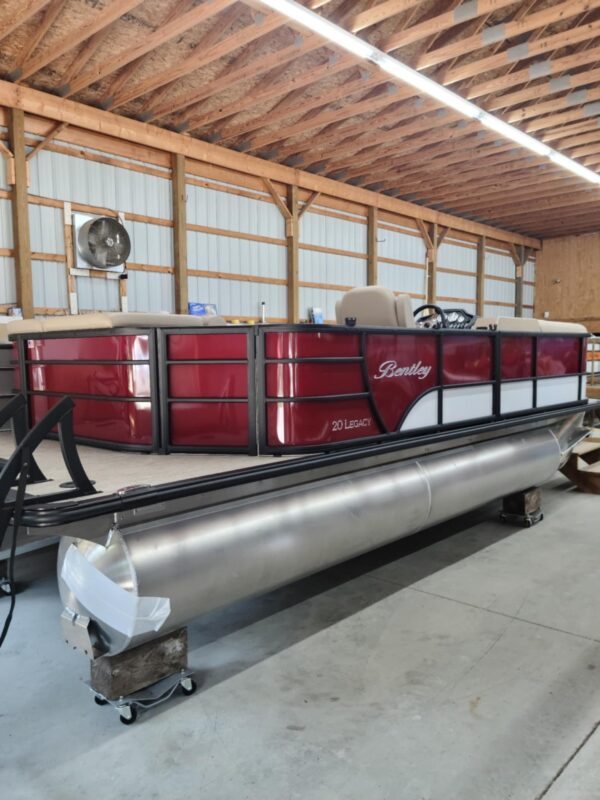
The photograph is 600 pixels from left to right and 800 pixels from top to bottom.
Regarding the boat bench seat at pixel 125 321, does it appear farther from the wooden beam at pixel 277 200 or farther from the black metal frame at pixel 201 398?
Answer: the wooden beam at pixel 277 200

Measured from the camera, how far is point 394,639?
2.91 metres

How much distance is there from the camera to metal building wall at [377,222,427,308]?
493 inches

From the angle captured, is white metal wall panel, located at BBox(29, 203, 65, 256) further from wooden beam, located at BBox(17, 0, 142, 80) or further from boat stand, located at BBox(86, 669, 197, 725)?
boat stand, located at BBox(86, 669, 197, 725)

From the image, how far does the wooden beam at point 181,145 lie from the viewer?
7.09 metres

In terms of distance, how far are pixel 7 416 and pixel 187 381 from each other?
2.69ft

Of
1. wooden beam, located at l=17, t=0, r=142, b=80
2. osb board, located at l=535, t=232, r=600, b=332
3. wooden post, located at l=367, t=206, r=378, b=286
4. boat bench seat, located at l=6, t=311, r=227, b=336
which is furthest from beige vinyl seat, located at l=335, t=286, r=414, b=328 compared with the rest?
osb board, located at l=535, t=232, r=600, b=332

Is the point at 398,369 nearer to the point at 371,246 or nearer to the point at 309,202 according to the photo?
the point at 309,202

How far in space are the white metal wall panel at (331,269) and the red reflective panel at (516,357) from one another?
6.61 m

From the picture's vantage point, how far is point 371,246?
39.5 feet

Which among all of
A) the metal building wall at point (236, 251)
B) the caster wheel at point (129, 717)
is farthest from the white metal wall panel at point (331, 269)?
the caster wheel at point (129, 717)

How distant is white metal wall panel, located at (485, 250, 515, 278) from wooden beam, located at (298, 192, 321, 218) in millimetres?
6542

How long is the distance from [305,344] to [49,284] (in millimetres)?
5660

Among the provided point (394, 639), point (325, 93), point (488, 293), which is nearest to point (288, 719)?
point (394, 639)

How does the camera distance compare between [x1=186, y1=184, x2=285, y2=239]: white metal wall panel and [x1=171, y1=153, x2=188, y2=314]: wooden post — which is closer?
[x1=171, y1=153, x2=188, y2=314]: wooden post
